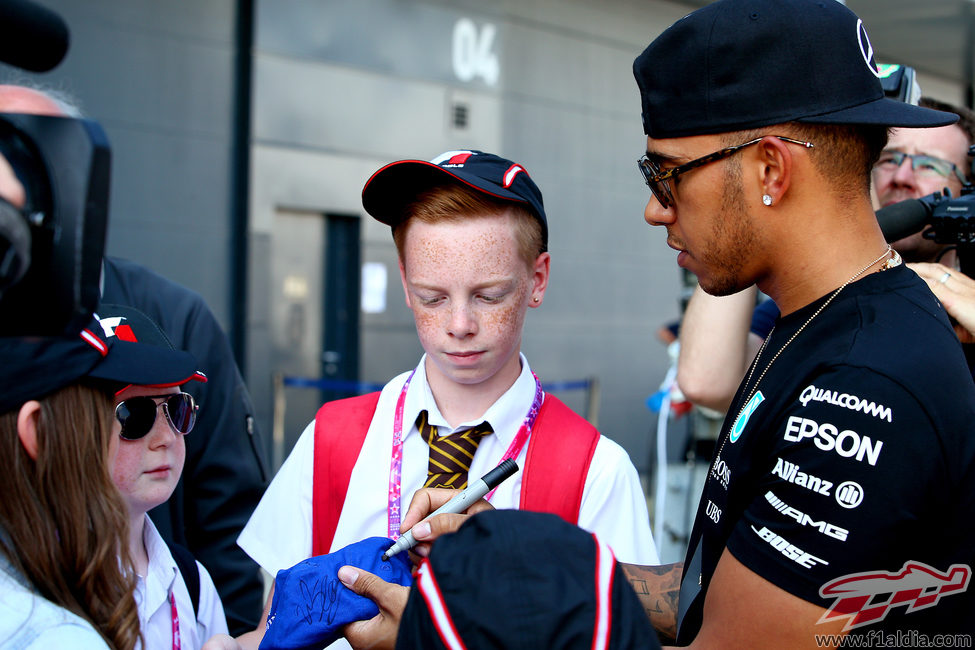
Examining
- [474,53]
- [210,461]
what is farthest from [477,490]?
[474,53]

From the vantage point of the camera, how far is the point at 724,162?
1.47 m

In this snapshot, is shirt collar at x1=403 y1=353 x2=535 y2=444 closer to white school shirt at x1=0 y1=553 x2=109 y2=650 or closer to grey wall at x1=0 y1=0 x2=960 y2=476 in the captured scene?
white school shirt at x1=0 y1=553 x2=109 y2=650

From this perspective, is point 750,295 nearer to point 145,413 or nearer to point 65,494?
point 145,413

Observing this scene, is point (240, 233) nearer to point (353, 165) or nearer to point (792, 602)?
point (353, 165)

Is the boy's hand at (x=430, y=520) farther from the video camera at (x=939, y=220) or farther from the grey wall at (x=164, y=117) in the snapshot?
the grey wall at (x=164, y=117)

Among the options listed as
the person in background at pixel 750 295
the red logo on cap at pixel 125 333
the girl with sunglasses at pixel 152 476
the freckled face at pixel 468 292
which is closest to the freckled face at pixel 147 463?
the girl with sunglasses at pixel 152 476

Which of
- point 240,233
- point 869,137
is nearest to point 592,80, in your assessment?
point 240,233

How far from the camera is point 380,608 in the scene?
1392 millimetres

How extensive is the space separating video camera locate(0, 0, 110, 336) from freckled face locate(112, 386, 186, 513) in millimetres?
768

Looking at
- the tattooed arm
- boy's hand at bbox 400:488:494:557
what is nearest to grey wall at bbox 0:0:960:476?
boy's hand at bbox 400:488:494:557

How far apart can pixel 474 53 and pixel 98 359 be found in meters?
6.71

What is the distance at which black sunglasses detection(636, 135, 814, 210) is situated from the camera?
4.79ft

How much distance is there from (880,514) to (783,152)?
644 millimetres

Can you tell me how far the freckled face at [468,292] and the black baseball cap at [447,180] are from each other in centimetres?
8
